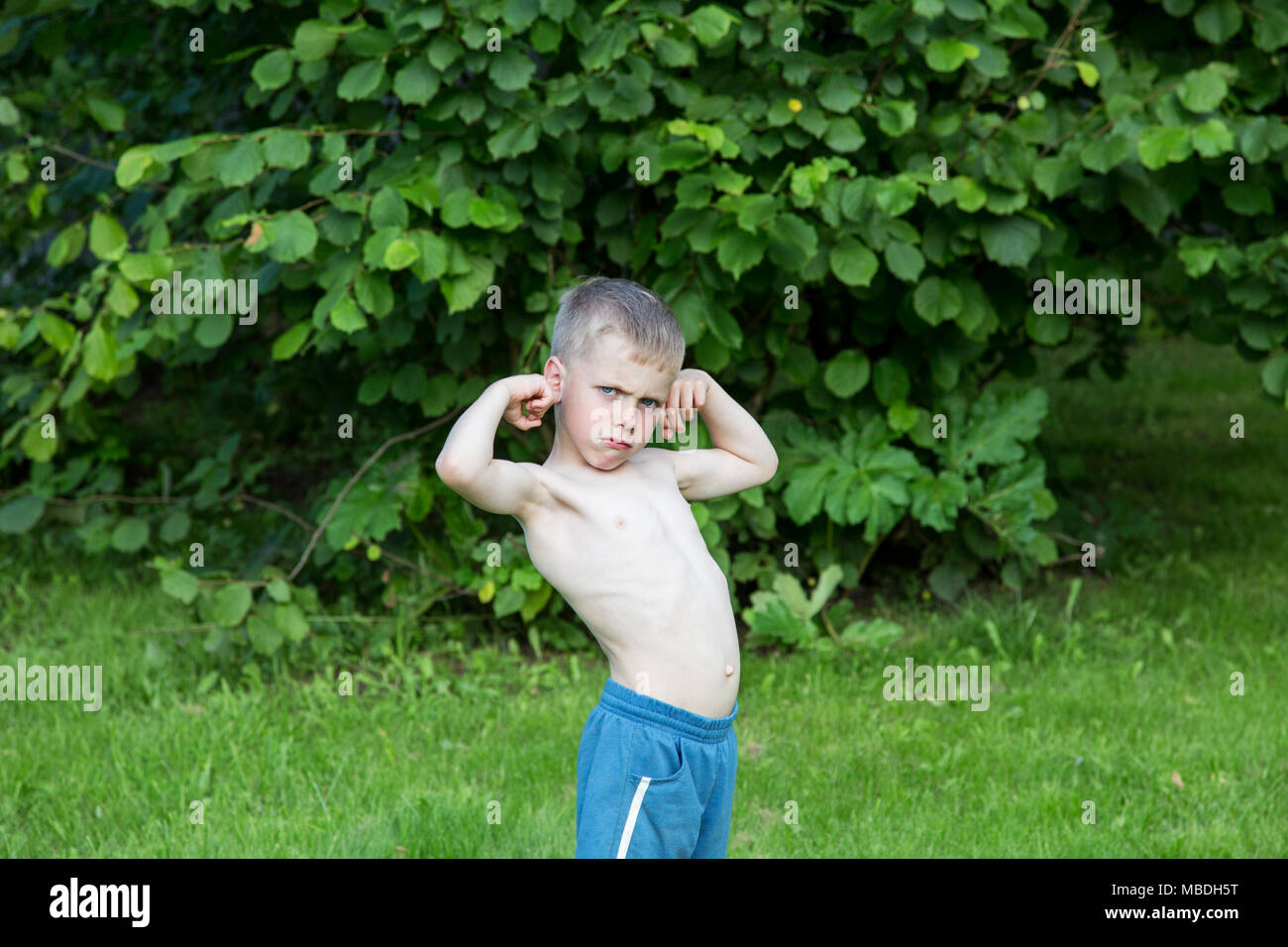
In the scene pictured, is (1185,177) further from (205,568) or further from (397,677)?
(205,568)

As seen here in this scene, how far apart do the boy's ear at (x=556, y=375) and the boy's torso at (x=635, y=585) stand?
145 mm

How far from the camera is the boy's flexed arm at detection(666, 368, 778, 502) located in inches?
105

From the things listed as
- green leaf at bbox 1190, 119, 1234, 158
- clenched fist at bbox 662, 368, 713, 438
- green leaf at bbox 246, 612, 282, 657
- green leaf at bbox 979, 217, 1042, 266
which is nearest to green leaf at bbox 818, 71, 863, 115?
green leaf at bbox 979, 217, 1042, 266

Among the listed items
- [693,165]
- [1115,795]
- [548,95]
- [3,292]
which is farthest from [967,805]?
[3,292]

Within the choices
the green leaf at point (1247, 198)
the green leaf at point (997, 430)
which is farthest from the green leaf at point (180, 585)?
the green leaf at point (1247, 198)

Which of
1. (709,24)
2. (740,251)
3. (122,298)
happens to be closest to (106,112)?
(122,298)

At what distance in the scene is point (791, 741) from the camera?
13.0 ft

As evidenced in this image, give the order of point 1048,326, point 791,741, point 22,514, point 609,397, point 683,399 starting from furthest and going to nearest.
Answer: point 22,514 → point 1048,326 → point 791,741 → point 683,399 → point 609,397

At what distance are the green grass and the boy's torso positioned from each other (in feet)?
3.46

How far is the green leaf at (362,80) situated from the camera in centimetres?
392

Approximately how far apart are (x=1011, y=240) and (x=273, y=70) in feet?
7.66

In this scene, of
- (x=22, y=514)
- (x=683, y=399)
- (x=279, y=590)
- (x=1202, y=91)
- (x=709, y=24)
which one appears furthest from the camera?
(x=22, y=514)

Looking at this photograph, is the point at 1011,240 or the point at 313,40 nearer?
the point at 313,40

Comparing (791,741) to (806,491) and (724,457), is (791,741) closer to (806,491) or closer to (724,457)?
(806,491)
